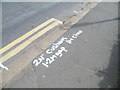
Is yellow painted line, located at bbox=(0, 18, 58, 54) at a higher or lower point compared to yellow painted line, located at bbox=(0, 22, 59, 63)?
higher

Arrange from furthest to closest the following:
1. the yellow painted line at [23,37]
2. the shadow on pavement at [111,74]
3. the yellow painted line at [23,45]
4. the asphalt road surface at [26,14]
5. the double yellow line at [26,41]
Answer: the asphalt road surface at [26,14] → the yellow painted line at [23,37] → the double yellow line at [26,41] → the yellow painted line at [23,45] → the shadow on pavement at [111,74]

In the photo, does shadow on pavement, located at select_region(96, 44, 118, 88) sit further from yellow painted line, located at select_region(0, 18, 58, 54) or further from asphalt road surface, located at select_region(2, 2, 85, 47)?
asphalt road surface, located at select_region(2, 2, 85, 47)

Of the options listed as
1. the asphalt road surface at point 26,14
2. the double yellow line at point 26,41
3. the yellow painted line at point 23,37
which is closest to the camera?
the double yellow line at point 26,41

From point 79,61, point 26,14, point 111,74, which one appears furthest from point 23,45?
point 111,74

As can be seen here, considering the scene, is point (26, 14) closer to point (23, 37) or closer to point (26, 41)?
point (23, 37)

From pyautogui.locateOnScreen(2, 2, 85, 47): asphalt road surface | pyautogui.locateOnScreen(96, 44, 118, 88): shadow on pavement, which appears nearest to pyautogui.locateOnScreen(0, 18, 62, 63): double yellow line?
pyautogui.locateOnScreen(2, 2, 85, 47): asphalt road surface

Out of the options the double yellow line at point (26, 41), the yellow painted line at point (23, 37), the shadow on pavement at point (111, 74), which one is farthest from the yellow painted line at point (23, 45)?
the shadow on pavement at point (111, 74)

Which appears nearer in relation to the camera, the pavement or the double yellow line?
the pavement

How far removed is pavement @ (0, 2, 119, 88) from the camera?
5.88m

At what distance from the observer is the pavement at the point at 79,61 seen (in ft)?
19.3

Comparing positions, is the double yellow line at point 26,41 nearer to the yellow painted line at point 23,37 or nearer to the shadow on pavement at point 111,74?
the yellow painted line at point 23,37

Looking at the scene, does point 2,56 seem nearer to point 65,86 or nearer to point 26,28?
point 26,28

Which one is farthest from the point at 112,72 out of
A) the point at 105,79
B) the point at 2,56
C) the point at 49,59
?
the point at 2,56

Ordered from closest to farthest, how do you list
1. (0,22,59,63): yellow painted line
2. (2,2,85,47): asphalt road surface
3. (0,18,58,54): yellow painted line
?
(0,22,59,63): yellow painted line < (0,18,58,54): yellow painted line < (2,2,85,47): asphalt road surface
